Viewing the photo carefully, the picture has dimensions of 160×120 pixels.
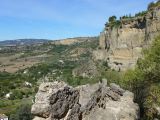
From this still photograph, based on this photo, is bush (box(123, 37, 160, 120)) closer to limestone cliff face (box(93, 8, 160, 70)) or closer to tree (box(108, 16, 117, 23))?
limestone cliff face (box(93, 8, 160, 70))

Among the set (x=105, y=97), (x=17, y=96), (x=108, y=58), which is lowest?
(x=17, y=96)

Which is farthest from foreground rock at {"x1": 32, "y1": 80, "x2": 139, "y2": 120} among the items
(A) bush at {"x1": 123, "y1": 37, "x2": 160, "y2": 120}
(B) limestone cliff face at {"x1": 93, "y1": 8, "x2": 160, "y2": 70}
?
(B) limestone cliff face at {"x1": 93, "y1": 8, "x2": 160, "y2": 70}

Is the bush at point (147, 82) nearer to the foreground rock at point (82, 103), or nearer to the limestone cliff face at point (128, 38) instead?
the foreground rock at point (82, 103)

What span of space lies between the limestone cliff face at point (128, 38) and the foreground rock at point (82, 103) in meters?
48.7

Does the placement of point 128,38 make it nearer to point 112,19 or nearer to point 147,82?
point 112,19

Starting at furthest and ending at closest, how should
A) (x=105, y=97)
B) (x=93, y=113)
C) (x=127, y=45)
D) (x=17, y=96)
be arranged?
(x=17, y=96)
(x=127, y=45)
(x=105, y=97)
(x=93, y=113)

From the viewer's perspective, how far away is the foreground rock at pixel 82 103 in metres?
17.9

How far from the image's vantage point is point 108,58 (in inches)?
3681

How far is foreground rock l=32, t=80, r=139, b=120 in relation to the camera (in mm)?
17859

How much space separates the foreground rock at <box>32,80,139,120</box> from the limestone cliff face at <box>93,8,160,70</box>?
160ft

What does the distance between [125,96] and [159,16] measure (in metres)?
48.5

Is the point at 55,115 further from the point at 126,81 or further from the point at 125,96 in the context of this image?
the point at 126,81

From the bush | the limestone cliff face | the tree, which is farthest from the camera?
the tree

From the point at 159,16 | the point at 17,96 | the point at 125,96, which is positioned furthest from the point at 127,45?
the point at 125,96
